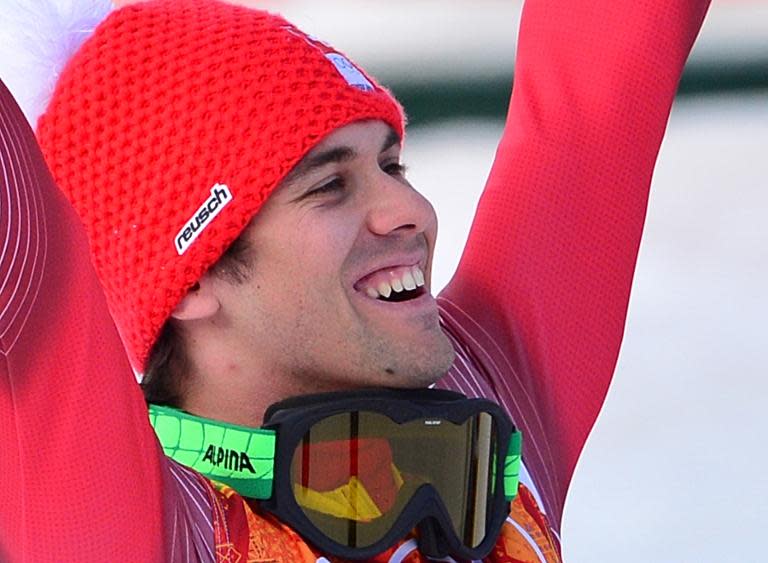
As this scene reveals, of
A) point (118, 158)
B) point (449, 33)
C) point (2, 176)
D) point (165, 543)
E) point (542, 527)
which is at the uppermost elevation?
point (449, 33)

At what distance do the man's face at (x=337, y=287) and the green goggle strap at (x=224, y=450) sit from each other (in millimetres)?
119

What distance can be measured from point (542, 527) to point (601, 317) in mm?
267

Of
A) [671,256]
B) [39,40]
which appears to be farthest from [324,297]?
[671,256]

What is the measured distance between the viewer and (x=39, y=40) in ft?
5.50

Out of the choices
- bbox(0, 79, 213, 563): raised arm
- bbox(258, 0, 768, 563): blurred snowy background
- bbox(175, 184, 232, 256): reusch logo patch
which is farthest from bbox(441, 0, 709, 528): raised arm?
bbox(258, 0, 768, 563): blurred snowy background

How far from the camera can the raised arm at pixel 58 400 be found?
1.19 meters

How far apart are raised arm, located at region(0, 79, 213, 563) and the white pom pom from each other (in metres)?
0.47

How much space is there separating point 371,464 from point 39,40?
0.55 metres

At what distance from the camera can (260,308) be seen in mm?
1639

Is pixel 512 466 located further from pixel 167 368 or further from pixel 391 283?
pixel 167 368

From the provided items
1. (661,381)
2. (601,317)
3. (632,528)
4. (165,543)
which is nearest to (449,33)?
(661,381)

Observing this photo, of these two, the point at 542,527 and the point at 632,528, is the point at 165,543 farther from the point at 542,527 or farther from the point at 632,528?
the point at 632,528

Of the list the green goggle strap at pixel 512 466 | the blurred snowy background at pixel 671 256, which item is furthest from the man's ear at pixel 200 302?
the blurred snowy background at pixel 671 256

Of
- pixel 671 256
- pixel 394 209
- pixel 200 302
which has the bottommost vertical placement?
pixel 200 302
